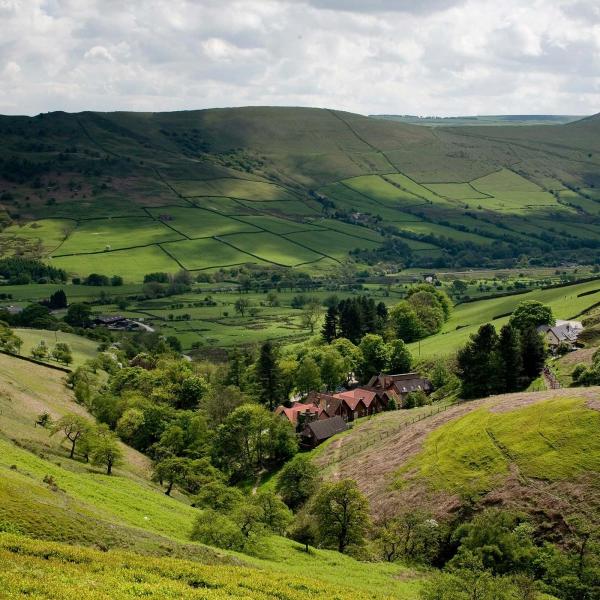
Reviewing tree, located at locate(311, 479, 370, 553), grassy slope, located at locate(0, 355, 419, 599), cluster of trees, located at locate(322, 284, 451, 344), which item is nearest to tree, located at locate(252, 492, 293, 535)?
grassy slope, located at locate(0, 355, 419, 599)

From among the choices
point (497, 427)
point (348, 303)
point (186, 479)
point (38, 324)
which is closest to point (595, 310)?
point (348, 303)

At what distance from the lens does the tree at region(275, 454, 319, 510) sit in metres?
82.1

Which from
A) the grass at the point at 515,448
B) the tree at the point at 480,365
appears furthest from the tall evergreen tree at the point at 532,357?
the grass at the point at 515,448

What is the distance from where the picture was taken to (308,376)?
431 feet

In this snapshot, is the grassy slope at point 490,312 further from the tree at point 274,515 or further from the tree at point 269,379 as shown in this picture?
the tree at point 274,515

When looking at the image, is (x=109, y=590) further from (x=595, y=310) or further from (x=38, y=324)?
(x=38, y=324)

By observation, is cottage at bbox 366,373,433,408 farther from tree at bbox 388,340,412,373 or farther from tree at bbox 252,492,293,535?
tree at bbox 252,492,293,535

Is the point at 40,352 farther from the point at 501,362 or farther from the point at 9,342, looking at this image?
the point at 501,362

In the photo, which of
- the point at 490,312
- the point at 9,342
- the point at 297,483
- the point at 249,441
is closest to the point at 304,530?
the point at 297,483

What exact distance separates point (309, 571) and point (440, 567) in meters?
15.4

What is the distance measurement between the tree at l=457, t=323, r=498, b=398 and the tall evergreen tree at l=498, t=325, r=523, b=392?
1195 millimetres

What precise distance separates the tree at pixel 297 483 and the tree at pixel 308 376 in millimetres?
48388

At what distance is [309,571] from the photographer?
5516cm

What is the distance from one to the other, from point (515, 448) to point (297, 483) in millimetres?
25307
